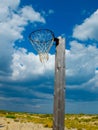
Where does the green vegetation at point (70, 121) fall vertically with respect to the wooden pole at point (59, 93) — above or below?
above

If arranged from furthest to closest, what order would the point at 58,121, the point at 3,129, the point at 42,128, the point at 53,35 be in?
the point at 42,128 → the point at 3,129 → the point at 53,35 → the point at 58,121

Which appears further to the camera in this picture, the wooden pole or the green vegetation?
the green vegetation

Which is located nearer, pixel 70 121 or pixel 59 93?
pixel 59 93

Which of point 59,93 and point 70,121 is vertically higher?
point 70,121

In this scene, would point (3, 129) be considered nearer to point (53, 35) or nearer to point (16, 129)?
point (16, 129)

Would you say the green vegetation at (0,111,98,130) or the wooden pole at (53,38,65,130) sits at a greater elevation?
the green vegetation at (0,111,98,130)

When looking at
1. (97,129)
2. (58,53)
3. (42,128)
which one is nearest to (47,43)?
(58,53)

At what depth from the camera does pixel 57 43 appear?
12.7 metres

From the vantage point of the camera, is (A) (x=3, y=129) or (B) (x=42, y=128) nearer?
(A) (x=3, y=129)

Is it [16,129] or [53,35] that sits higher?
[53,35]

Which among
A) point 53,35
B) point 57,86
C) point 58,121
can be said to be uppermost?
point 53,35

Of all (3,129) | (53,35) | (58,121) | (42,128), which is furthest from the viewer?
(42,128)

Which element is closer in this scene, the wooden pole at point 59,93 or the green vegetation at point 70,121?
the wooden pole at point 59,93

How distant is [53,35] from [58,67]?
144 centimetres
